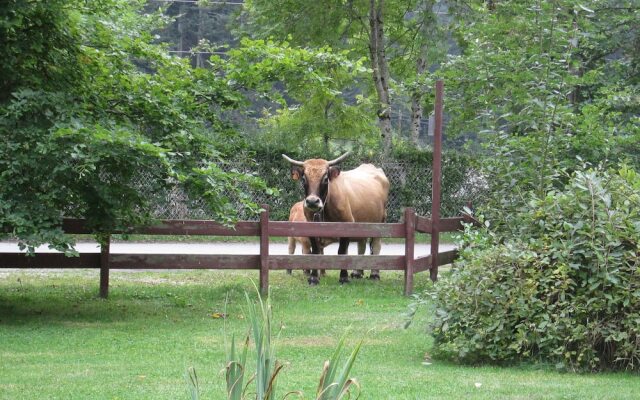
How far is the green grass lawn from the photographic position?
8.06m

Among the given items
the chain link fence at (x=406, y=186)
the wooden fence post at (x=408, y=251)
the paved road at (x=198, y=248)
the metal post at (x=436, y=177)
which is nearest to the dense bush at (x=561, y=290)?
the wooden fence post at (x=408, y=251)

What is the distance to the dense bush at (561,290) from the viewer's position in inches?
355

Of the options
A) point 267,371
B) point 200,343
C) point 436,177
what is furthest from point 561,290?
point 436,177

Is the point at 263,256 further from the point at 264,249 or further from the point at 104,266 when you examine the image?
the point at 104,266

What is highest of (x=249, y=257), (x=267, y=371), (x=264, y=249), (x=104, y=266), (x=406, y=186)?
(x=406, y=186)

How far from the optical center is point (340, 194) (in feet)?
57.2

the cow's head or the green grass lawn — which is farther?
the cow's head

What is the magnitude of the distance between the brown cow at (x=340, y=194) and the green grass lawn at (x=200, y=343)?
1.11 m

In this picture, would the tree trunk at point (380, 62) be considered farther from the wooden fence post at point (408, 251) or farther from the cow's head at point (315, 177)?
the wooden fence post at point (408, 251)

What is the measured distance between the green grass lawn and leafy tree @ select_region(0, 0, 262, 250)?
1.24 meters

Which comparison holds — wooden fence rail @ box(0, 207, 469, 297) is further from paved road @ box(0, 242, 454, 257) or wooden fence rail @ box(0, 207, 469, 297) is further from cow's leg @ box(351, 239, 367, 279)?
paved road @ box(0, 242, 454, 257)

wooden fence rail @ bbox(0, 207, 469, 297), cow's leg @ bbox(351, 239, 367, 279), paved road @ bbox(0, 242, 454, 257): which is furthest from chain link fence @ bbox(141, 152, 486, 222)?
wooden fence rail @ bbox(0, 207, 469, 297)

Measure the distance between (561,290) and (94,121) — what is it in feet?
18.5

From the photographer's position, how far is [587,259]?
934 centimetres
